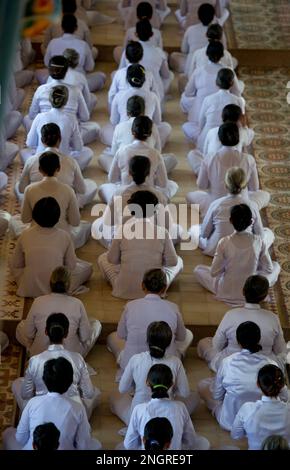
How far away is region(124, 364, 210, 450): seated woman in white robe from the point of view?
6.41 m

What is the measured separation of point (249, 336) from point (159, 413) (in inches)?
30.6

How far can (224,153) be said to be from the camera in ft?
29.5

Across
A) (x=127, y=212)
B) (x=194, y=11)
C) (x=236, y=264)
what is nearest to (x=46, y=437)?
(x=236, y=264)

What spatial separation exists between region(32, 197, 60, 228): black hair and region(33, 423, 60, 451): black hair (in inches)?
83.9

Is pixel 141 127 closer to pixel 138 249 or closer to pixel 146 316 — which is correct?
pixel 138 249

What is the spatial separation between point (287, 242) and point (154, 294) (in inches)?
81.9

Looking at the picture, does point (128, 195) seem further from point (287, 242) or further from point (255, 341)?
point (255, 341)

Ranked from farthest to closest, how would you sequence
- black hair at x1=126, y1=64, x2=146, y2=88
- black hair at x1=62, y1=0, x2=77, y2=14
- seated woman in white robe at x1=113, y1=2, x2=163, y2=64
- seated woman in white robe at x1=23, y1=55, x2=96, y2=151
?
→ 1. black hair at x1=62, y1=0, x2=77, y2=14
2. seated woman in white robe at x1=113, y1=2, x2=163, y2=64
3. black hair at x1=126, y1=64, x2=146, y2=88
4. seated woman in white robe at x1=23, y1=55, x2=96, y2=151

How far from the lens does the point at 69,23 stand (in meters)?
10.9

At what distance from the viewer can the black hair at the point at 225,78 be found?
9.81 metres

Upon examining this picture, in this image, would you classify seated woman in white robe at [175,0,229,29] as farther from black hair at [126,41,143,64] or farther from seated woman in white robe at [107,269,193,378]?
seated woman in white robe at [107,269,193,378]

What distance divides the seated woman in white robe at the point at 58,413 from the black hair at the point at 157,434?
1.54 ft

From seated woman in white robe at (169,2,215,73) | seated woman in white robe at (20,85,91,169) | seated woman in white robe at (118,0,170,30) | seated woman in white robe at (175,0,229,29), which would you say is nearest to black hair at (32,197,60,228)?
seated woman in white robe at (20,85,91,169)
